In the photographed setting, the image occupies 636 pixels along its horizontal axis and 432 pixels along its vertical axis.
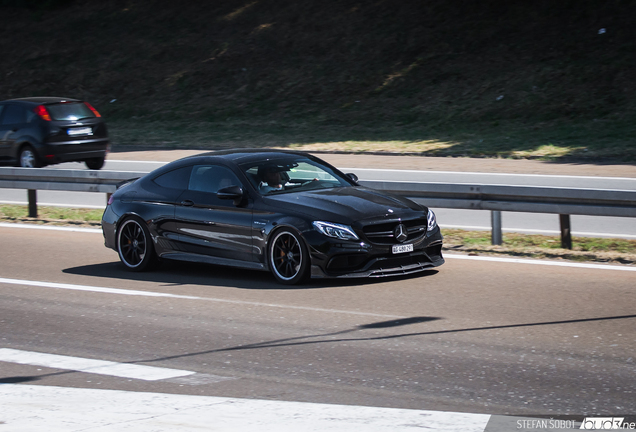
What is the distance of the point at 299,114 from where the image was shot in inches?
1123

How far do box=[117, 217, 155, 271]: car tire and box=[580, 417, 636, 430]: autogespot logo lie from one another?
623cm

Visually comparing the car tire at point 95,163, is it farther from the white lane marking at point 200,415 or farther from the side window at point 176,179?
the white lane marking at point 200,415

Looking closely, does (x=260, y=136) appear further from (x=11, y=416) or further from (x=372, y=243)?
(x=11, y=416)

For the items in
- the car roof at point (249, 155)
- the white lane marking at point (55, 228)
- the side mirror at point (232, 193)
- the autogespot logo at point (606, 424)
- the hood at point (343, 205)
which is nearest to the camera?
the autogespot logo at point (606, 424)

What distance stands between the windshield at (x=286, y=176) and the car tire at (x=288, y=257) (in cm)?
64

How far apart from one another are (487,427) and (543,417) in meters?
0.41

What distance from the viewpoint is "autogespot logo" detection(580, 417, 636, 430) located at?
471 cm

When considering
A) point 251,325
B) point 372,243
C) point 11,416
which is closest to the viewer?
point 11,416

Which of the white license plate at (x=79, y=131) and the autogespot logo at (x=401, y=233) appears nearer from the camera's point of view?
the autogespot logo at (x=401, y=233)

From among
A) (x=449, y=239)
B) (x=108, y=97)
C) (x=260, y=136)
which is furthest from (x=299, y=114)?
(x=449, y=239)

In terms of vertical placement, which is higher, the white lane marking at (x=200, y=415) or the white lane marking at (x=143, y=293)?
the white lane marking at (x=143, y=293)

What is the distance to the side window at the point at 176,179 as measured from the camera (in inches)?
399

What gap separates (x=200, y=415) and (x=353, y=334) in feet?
7.41

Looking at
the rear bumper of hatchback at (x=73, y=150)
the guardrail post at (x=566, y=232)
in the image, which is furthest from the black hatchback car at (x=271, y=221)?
the rear bumper of hatchback at (x=73, y=150)
